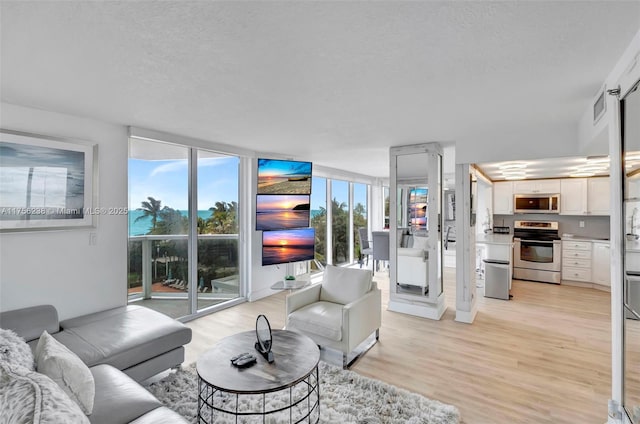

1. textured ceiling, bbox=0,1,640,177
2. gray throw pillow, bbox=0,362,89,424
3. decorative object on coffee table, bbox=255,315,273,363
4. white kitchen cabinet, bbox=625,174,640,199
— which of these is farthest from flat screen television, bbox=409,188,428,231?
gray throw pillow, bbox=0,362,89,424

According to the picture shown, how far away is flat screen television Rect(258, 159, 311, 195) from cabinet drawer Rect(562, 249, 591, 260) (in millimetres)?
5022

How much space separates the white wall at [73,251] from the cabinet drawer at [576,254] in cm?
723

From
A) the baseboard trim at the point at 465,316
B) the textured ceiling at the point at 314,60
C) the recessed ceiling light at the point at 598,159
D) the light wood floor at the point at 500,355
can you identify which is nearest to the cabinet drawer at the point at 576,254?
the light wood floor at the point at 500,355

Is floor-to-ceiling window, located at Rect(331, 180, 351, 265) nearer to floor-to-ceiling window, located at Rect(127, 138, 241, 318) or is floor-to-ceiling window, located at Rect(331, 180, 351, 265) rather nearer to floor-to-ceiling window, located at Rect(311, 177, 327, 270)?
floor-to-ceiling window, located at Rect(311, 177, 327, 270)

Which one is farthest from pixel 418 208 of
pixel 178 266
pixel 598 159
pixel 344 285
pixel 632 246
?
pixel 178 266

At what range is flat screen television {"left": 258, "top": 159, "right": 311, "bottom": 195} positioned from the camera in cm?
470

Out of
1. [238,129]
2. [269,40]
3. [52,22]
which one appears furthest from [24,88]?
[269,40]

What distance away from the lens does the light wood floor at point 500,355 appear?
7.47ft

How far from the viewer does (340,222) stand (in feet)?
23.8

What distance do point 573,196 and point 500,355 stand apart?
450cm

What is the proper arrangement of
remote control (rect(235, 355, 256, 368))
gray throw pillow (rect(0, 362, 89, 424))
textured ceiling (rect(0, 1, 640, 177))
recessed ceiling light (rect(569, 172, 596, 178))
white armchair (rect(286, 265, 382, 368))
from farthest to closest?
recessed ceiling light (rect(569, 172, 596, 178)), white armchair (rect(286, 265, 382, 368)), remote control (rect(235, 355, 256, 368)), textured ceiling (rect(0, 1, 640, 177)), gray throw pillow (rect(0, 362, 89, 424))

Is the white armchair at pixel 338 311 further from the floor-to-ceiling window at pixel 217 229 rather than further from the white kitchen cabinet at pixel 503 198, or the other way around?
the white kitchen cabinet at pixel 503 198

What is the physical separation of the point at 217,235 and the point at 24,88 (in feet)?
8.64

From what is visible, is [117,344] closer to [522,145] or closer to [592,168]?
[522,145]
